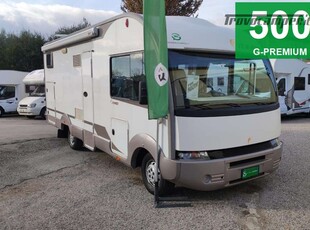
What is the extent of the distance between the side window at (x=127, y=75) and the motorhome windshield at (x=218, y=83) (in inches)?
25.9

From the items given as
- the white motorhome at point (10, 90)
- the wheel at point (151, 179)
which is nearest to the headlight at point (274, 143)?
the wheel at point (151, 179)

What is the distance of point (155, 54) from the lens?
13.9ft

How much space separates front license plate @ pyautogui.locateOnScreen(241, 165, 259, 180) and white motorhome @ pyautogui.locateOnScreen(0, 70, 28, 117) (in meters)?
16.3

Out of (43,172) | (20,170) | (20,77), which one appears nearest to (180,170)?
(43,172)

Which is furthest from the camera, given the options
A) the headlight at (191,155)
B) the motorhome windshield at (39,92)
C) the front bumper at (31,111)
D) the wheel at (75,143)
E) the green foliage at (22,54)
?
the green foliage at (22,54)

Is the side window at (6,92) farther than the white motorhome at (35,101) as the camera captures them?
Yes

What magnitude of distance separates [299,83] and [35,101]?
12305mm

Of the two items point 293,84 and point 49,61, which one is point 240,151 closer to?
point 49,61

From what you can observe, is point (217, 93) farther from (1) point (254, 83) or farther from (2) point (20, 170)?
(2) point (20, 170)

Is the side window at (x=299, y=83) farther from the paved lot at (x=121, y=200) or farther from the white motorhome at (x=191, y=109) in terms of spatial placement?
the white motorhome at (x=191, y=109)

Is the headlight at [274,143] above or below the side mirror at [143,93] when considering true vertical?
below

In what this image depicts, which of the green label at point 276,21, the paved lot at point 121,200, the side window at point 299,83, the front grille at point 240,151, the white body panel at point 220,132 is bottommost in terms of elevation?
the paved lot at point 121,200

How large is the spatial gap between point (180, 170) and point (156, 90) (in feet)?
3.50

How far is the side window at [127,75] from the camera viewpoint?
194 inches
